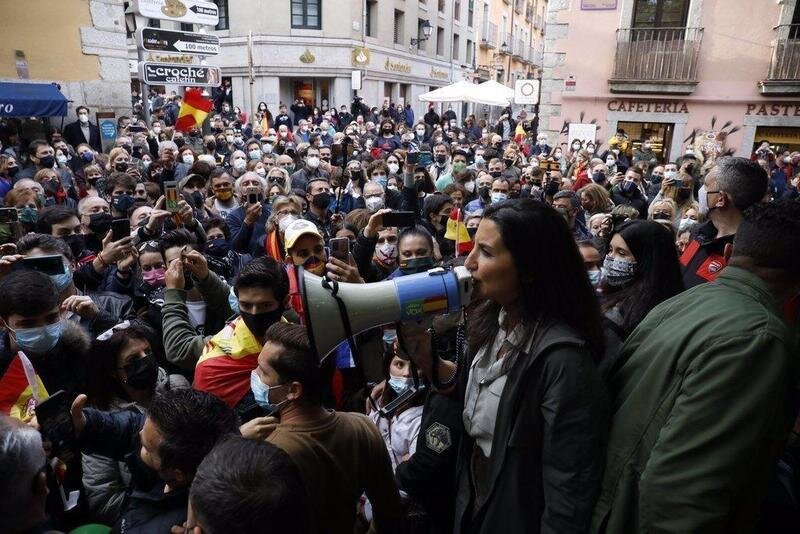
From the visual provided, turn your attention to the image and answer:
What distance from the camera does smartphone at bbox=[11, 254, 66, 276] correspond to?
282cm

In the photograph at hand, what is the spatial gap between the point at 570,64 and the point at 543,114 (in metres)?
1.54

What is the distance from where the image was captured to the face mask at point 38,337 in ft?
7.90

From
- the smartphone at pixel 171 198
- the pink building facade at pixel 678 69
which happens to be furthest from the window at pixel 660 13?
the smartphone at pixel 171 198

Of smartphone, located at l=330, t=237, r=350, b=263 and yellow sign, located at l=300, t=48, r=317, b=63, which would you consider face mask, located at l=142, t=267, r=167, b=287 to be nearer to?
smartphone, located at l=330, t=237, r=350, b=263

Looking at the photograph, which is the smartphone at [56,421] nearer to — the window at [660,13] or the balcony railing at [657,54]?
the balcony railing at [657,54]

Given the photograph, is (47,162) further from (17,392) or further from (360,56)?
(360,56)

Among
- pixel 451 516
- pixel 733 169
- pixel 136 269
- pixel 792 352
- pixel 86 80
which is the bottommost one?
pixel 451 516

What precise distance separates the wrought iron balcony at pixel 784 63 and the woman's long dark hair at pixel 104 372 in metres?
16.2

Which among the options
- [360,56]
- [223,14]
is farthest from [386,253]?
[223,14]

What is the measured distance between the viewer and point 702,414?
49.6 inches

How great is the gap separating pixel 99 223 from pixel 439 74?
30.5 meters

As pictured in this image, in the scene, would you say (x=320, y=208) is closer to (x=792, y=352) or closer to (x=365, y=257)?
(x=365, y=257)

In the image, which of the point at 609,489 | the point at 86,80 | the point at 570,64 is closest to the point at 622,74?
the point at 570,64

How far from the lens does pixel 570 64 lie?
14852mm
